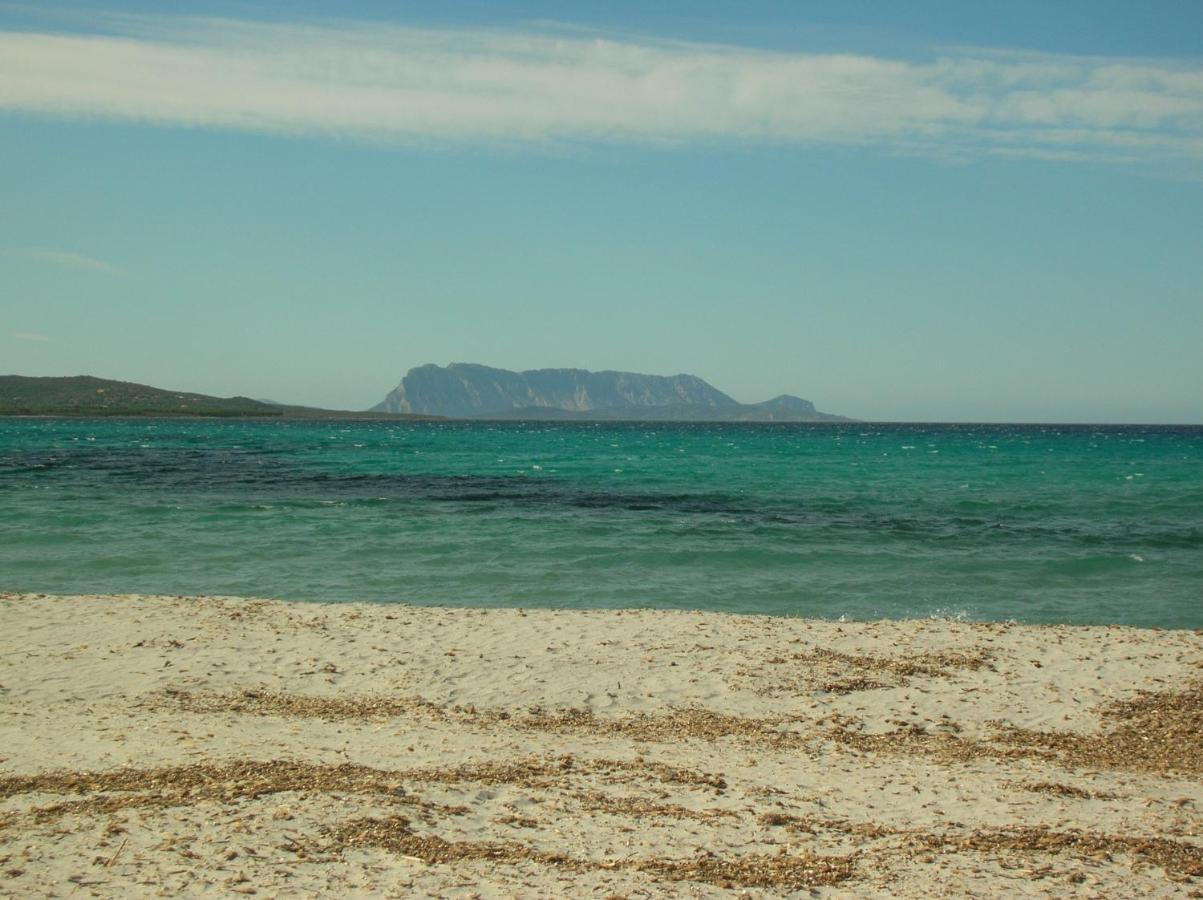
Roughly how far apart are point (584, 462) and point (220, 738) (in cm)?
4765

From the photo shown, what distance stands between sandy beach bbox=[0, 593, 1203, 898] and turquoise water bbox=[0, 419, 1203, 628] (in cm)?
346

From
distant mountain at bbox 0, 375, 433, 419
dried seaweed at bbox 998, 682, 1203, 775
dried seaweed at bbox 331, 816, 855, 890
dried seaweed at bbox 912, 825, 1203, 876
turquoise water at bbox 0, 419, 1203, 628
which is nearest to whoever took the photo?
dried seaweed at bbox 331, 816, 855, 890

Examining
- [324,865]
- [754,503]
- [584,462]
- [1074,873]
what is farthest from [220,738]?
[584,462]

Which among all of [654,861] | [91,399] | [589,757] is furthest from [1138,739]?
[91,399]

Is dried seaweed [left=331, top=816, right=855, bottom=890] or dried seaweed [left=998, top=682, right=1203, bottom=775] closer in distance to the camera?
dried seaweed [left=331, top=816, right=855, bottom=890]

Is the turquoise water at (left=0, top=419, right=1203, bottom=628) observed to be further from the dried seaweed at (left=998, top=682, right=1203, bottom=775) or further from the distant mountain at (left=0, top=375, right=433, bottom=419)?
the distant mountain at (left=0, top=375, right=433, bottom=419)

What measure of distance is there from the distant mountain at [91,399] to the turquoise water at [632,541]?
142 metres

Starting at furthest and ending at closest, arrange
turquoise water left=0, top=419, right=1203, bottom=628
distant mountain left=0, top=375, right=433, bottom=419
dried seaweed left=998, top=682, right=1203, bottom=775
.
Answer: distant mountain left=0, top=375, right=433, bottom=419 → turquoise water left=0, top=419, right=1203, bottom=628 → dried seaweed left=998, top=682, right=1203, bottom=775

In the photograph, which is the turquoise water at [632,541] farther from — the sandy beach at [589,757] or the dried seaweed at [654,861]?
the dried seaweed at [654,861]

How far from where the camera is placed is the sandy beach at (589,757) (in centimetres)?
579

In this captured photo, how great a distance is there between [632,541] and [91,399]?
182101mm

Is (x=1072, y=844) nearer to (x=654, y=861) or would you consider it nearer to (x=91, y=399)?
(x=654, y=861)

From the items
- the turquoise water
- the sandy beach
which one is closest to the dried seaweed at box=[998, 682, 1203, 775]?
the sandy beach

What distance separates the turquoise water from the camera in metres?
16.6
